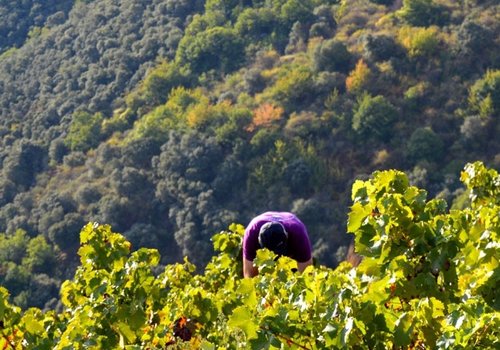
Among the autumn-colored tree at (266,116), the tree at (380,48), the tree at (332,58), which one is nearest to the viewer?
the autumn-colored tree at (266,116)

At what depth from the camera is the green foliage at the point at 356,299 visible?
322cm

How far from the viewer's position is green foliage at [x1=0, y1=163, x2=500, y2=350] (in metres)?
3.22

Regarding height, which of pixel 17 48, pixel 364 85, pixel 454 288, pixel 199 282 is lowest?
pixel 17 48

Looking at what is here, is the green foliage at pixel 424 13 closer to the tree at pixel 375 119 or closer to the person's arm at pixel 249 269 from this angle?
the tree at pixel 375 119

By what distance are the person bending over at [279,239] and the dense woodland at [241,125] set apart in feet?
91.9

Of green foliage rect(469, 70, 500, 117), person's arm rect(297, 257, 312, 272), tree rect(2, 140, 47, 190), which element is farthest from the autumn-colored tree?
person's arm rect(297, 257, 312, 272)

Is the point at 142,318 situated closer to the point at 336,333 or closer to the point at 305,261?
the point at 305,261

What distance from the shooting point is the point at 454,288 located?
4.28 m

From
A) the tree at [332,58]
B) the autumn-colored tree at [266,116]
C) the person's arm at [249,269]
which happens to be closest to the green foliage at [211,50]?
the tree at [332,58]

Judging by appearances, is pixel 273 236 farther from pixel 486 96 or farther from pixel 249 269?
pixel 486 96

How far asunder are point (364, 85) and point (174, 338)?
131ft

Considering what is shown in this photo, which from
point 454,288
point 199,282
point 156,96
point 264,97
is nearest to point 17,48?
point 156,96

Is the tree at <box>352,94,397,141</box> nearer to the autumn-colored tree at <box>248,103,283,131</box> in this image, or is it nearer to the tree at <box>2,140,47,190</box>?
the autumn-colored tree at <box>248,103,283,131</box>

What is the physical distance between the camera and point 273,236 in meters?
5.75
